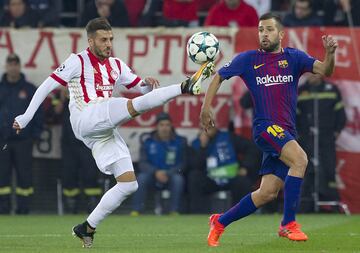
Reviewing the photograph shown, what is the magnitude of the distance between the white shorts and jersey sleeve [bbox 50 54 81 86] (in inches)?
12.9

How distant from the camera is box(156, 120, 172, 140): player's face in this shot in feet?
59.8

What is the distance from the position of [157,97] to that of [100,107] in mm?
750

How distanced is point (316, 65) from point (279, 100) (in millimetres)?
504

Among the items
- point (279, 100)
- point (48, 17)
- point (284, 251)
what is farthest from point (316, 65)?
point (48, 17)

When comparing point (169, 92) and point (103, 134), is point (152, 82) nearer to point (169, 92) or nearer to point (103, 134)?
point (103, 134)

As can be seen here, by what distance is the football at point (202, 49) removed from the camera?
11.8 meters

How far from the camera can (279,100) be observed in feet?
38.3

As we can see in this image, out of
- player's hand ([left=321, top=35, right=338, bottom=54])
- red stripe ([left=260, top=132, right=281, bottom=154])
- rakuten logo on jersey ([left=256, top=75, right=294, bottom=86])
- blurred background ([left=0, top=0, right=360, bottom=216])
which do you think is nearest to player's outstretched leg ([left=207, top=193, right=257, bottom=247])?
red stripe ([left=260, top=132, right=281, bottom=154])

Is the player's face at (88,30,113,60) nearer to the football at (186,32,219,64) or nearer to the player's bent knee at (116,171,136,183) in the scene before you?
the football at (186,32,219,64)

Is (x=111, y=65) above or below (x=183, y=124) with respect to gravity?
above

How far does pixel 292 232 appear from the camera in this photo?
11438 millimetres

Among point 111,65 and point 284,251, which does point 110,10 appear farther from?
point 284,251

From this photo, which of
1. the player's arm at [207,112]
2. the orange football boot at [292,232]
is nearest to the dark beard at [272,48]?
the player's arm at [207,112]

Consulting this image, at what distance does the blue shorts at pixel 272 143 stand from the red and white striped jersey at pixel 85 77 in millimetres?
1585
